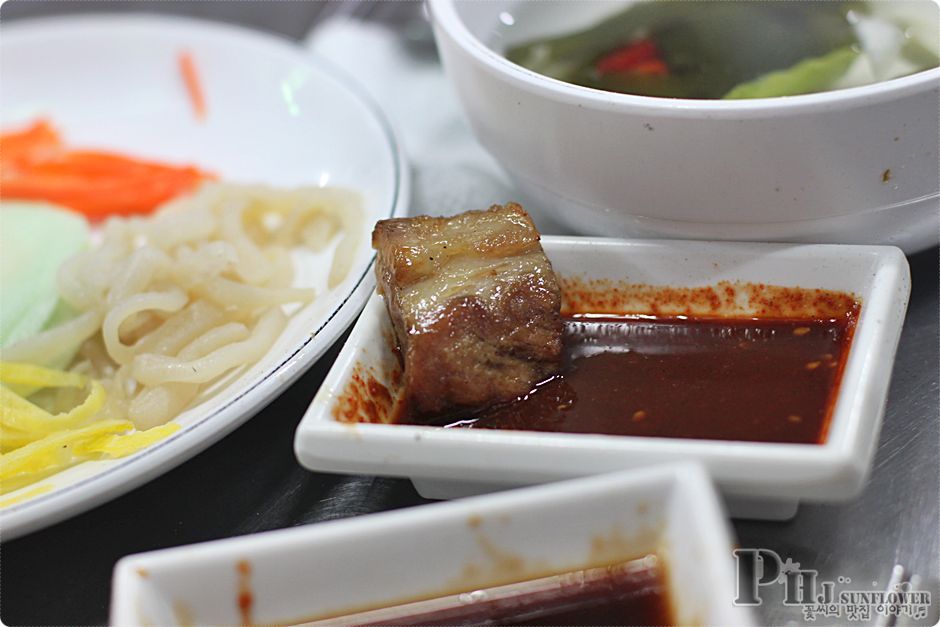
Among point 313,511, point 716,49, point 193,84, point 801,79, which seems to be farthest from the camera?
point 193,84

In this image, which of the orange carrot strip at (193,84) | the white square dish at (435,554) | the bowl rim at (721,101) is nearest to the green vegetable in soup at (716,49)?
the bowl rim at (721,101)

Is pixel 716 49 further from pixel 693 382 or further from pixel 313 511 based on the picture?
pixel 313 511

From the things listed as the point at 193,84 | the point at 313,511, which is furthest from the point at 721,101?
the point at 193,84

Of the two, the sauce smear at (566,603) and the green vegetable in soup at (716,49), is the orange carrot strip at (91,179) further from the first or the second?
the sauce smear at (566,603)

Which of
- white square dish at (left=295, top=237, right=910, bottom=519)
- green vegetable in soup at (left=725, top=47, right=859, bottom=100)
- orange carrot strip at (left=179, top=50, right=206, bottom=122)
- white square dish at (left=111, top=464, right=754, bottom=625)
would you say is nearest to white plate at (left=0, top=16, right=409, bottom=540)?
orange carrot strip at (left=179, top=50, right=206, bottom=122)

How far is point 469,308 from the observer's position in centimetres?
154

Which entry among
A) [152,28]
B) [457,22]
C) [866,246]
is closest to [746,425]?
[866,246]

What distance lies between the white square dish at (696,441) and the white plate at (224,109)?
401mm

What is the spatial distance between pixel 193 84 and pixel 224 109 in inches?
6.3

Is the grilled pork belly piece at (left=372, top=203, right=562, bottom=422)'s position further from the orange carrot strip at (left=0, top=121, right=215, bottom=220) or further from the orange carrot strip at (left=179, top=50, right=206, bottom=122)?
the orange carrot strip at (left=179, top=50, right=206, bottom=122)

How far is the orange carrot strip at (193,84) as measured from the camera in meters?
2.88

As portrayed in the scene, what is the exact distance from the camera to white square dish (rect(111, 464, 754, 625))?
1220mm

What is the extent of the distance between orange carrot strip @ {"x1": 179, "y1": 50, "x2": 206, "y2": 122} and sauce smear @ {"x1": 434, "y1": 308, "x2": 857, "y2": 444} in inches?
64.7

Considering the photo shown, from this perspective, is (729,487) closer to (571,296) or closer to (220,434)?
(571,296)
